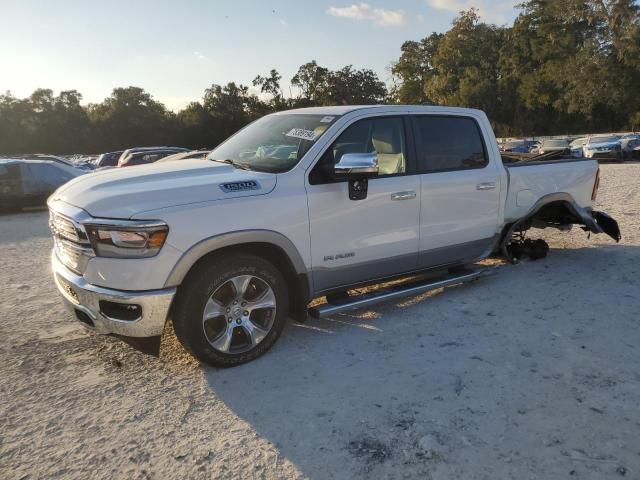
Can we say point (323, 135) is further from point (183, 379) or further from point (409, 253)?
point (183, 379)

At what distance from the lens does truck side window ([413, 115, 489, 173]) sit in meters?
4.79

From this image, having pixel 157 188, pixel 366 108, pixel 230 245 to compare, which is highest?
pixel 366 108

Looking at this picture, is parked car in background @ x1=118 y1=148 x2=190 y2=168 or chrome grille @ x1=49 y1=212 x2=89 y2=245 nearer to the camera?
chrome grille @ x1=49 y1=212 x2=89 y2=245

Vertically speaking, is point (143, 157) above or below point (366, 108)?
below

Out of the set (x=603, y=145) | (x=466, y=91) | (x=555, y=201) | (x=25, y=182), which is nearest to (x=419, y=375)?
(x=555, y=201)

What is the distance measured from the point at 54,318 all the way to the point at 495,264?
4.99 m

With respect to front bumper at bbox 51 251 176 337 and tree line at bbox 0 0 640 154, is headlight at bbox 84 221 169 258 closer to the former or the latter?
front bumper at bbox 51 251 176 337

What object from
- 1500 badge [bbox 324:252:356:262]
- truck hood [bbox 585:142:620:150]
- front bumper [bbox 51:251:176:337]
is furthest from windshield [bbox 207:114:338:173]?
truck hood [bbox 585:142:620:150]

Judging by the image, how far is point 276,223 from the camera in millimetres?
3826

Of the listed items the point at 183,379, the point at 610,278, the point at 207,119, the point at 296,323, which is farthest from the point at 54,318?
the point at 207,119

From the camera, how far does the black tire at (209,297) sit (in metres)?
3.56

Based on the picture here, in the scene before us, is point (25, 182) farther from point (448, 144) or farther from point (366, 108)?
point (448, 144)

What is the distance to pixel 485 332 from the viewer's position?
4.34 meters

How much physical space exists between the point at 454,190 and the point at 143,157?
637 inches
